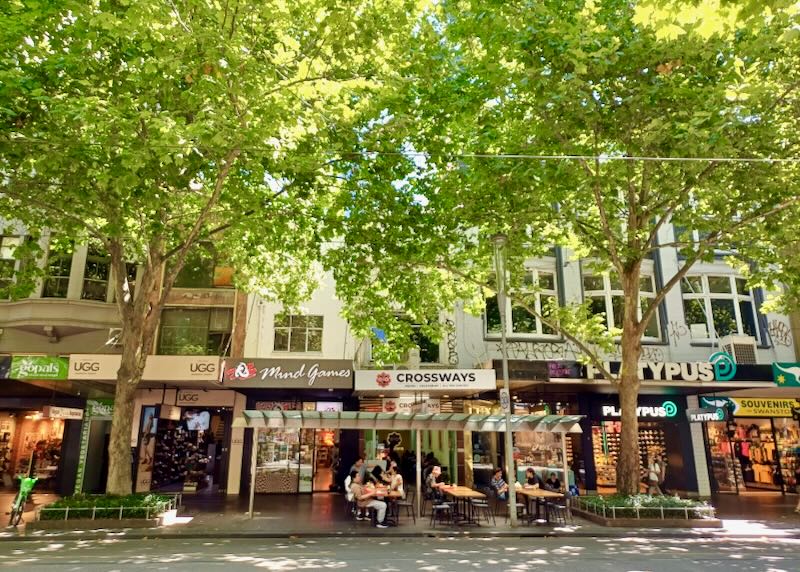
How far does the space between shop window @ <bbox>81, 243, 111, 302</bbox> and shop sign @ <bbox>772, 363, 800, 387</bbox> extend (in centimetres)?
2449

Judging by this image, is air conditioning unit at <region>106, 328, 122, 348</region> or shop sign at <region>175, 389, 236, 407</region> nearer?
air conditioning unit at <region>106, 328, 122, 348</region>

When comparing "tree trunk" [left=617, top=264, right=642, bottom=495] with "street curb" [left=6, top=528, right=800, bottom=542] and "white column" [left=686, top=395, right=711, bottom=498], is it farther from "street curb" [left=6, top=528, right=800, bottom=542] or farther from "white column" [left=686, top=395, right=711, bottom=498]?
"white column" [left=686, top=395, right=711, bottom=498]

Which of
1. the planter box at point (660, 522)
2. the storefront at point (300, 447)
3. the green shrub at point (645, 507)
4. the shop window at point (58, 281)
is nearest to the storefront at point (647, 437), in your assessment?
the green shrub at point (645, 507)

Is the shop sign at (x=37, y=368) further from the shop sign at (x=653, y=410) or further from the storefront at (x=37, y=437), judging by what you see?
the shop sign at (x=653, y=410)

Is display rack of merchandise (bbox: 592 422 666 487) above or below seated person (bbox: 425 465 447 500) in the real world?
above

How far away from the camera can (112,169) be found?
36.2 ft

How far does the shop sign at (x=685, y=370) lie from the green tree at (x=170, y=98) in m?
12.5

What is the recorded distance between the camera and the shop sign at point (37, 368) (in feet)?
54.1

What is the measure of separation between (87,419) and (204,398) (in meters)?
4.54

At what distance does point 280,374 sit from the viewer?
18047 mm

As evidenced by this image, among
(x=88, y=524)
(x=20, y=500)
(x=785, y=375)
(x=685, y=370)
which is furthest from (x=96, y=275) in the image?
(x=785, y=375)

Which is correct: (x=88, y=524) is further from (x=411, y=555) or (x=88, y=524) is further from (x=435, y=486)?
(x=435, y=486)

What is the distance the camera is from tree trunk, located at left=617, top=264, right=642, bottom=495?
581 inches

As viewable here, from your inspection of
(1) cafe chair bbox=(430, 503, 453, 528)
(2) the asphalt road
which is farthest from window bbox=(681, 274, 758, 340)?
(1) cafe chair bbox=(430, 503, 453, 528)
